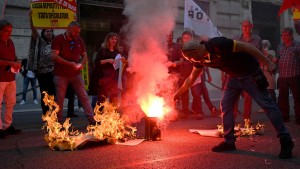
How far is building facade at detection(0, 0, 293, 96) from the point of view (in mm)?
12852

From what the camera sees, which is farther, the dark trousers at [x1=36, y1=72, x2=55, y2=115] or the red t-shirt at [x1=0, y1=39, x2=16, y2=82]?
the dark trousers at [x1=36, y1=72, x2=55, y2=115]

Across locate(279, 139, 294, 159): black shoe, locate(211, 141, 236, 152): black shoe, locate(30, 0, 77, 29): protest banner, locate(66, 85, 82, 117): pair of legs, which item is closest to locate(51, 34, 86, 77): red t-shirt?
locate(30, 0, 77, 29): protest banner

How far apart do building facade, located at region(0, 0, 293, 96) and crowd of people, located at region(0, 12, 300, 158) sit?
2148 mm

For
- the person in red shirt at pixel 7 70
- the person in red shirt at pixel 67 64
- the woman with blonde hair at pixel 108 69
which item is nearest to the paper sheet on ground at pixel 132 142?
the person in red shirt at pixel 67 64

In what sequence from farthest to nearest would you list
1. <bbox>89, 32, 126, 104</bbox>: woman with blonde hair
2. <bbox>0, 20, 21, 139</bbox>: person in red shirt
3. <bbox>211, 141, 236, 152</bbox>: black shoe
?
1. <bbox>89, 32, 126, 104</bbox>: woman with blonde hair
2. <bbox>0, 20, 21, 139</bbox>: person in red shirt
3. <bbox>211, 141, 236, 152</bbox>: black shoe

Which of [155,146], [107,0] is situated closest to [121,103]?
[155,146]

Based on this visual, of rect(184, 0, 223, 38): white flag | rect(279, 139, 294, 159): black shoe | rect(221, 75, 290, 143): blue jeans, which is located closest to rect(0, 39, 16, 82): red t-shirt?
rect(221, 75, 290, 143): blue jeans

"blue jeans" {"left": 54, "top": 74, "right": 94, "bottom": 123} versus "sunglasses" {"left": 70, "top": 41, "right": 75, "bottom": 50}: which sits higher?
"sunglasses" {"left": 70, "top": 41, "right": 75, "bottom": 50}

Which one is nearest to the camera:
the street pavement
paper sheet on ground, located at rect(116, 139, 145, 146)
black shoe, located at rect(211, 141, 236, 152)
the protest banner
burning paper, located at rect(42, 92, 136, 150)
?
the street pavement

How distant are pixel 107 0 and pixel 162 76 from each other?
930cm

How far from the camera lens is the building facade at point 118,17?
1285 cm

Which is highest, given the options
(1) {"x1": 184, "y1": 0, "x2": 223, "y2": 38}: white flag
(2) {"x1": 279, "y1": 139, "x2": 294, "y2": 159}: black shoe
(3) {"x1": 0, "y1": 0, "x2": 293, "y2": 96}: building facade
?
(3) {"x1": 0, "y1": 0, "x2": 293, "y2": 96}: building facade

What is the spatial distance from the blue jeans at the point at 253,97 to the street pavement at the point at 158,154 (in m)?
0.29

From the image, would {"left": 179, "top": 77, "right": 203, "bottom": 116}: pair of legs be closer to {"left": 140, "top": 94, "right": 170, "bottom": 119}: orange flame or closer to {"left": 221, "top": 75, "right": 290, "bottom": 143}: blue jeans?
Answer: {"left": 140, "top": 94, "right": 170, "bottom": 119}: orange flame
